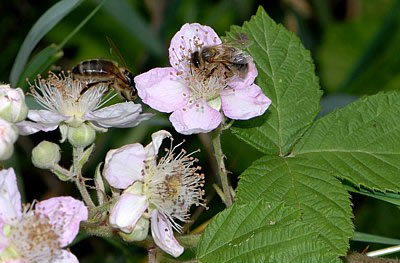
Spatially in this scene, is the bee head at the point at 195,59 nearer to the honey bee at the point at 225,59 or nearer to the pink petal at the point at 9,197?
the honey bee at the point at 225,59

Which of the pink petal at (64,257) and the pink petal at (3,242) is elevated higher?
the pink petal at (3,242)

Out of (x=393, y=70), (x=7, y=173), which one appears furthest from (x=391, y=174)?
(x=393, y=70)

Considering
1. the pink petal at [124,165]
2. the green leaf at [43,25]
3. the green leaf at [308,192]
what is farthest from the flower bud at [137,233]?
the green leaf at [43,25]

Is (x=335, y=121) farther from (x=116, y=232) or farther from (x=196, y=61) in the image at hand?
(x=116, y=232)

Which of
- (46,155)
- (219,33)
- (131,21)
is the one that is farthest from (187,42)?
(219,33)

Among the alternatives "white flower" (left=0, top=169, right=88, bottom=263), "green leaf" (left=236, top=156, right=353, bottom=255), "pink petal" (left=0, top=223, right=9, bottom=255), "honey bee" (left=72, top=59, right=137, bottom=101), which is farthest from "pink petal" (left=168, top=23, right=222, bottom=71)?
"pink petal" (left=0, top=223, right=9, bottom=255)

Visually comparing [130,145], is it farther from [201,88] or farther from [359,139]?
[359,139]

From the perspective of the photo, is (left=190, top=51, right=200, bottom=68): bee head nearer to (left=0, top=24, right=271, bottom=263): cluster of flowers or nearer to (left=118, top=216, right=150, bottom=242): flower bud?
(left=0, top=24, right=271, bottom=263): cluster of flowers
